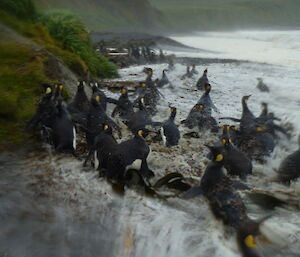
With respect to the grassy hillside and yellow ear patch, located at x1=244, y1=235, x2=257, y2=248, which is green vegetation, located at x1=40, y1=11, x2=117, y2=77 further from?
the grassy hillside

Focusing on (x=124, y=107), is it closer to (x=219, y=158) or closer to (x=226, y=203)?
(x=219, y=158)

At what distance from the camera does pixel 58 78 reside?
8.31 m

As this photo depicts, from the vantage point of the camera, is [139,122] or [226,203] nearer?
[226,203]

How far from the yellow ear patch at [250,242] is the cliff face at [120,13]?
3629 inches

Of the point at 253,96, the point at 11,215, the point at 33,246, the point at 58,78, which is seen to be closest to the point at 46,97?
the point at 58,78

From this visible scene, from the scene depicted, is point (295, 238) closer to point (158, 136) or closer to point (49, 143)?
point (158, 136)

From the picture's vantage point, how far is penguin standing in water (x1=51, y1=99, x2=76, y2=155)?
19.0 ft

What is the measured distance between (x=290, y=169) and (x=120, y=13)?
10541 centimetres

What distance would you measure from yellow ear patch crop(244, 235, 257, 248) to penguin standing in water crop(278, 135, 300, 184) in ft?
6.93

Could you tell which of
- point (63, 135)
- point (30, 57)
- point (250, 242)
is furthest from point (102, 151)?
point (30, 57)

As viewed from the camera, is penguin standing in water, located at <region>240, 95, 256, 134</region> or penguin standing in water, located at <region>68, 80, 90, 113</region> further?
penguin standing in water, located at <region>68, 80, 90, 113</region>

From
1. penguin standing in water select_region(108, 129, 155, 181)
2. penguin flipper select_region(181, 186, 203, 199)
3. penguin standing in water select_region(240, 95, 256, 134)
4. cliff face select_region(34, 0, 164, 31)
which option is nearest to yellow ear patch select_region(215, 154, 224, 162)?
penguin flipper select_region(181, 186, 203, 199)

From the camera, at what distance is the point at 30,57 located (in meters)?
8.27

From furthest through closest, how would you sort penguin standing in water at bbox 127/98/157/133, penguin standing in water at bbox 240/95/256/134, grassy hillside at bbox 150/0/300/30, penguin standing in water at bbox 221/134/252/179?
grassy hillside at bbox 150/0/300/30 < penguin standing in water at bbox 127/98/157/133 < penguin standing in water at bbox 240/95/256/134 < penguin standing in water at bbox 221/134/252/179
